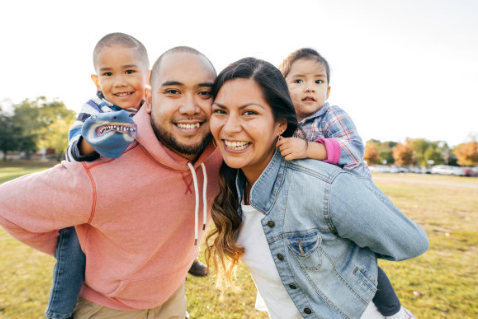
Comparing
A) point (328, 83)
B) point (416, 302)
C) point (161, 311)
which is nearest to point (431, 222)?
point (416, 302)

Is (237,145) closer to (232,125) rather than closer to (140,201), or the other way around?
(232,125)

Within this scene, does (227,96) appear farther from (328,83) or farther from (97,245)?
(328,83)

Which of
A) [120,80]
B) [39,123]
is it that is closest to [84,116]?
[120,80]

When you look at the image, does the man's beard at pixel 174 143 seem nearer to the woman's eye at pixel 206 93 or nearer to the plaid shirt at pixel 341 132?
the woman's eye at pixel 206 93

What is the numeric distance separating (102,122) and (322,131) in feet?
6.76

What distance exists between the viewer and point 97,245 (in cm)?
206

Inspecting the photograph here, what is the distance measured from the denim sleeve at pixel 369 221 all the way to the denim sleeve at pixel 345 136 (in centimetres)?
49

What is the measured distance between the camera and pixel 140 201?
6.23 ft

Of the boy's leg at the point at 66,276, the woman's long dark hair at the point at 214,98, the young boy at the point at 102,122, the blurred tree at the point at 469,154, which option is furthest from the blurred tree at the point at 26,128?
the blurred tree at the point at 469,154

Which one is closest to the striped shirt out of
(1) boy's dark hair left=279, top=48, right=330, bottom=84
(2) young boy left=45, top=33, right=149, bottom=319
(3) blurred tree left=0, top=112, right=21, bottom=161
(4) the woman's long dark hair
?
(2) young boy left=45, top=33, right=149, bottom=319

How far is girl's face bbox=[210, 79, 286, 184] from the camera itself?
1.83 m

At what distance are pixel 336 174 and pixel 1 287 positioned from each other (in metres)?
6.26

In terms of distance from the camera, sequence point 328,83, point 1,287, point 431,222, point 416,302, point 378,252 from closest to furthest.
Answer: point 378,252
point 328,83
point 416,302
point 1,287
point 431,222

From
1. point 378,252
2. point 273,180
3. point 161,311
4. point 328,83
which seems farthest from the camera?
point 328,83
